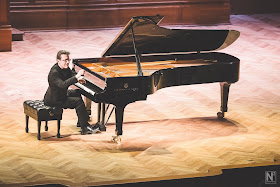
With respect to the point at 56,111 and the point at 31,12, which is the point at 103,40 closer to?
the point at 31,12

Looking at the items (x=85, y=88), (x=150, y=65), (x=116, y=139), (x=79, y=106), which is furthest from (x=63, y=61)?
(x=150, y=65)

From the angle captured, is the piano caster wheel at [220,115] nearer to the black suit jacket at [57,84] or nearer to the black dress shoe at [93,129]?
the black dress shoe at [93,129]

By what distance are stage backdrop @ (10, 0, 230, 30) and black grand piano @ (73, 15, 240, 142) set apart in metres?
4.17

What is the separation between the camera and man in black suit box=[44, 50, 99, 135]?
6.35 meters

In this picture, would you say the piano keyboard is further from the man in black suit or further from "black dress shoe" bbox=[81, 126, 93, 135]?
"black dress shoe" bbox=[81, 126, 93, 135]

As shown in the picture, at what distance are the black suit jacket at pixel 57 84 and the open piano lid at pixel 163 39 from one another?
522mm

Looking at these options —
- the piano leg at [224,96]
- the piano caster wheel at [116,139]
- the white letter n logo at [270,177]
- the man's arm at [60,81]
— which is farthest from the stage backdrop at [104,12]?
the white letter n logo at [270,177]

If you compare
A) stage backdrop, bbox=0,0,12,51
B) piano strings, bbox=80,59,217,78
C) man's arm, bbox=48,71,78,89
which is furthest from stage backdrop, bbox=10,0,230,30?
man's arm, bbox=48,71,78,89

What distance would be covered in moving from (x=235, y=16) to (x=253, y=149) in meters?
7.02

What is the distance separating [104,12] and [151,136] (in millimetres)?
5421

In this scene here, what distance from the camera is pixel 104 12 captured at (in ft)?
38.5

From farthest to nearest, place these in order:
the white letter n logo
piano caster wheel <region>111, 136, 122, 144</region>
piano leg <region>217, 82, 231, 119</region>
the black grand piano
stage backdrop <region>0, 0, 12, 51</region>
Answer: stage backdrop <region>0, 0, 12, 51</region>
piano leg <region>217, 82, 231, 119</region>
piano caster wheel <region>111, 136, 122, 144</region>
the black grand piano
the white letter n logo

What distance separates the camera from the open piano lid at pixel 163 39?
6.51 m

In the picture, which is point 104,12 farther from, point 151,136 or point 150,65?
point 151,136
